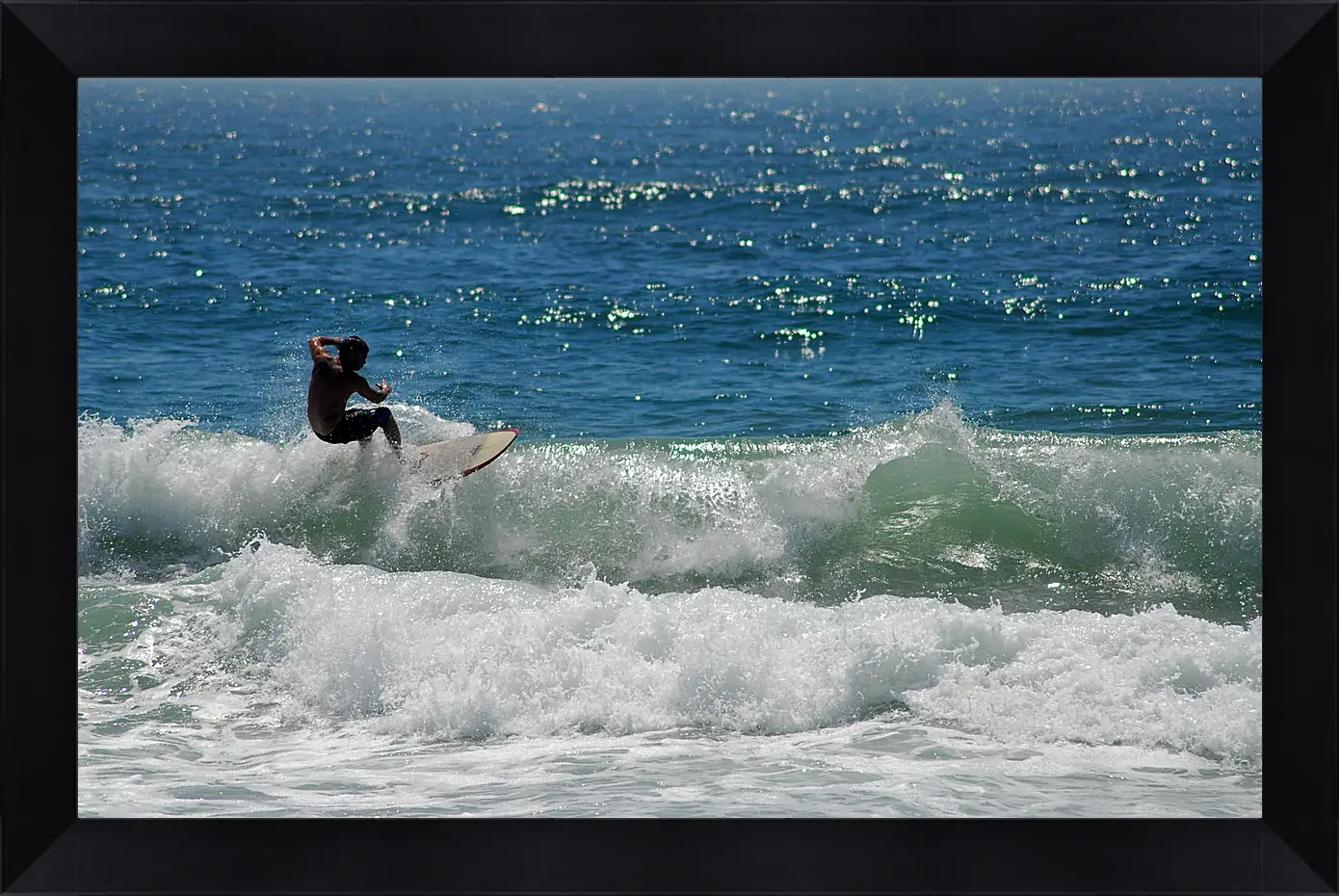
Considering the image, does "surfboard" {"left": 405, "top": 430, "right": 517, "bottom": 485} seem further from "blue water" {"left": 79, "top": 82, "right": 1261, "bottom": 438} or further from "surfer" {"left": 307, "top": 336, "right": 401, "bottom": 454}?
"blue water" {"left": 79, "top": 82, "right": 1261, "bottom": 438}

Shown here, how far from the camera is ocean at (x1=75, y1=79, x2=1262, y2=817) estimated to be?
536 centimetres

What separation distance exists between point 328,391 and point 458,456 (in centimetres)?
95

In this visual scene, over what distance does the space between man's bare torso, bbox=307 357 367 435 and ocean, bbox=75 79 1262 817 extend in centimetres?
53

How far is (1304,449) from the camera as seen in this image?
403 centimetres

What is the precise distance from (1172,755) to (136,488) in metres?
6.47

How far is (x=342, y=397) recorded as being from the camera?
8203 mm

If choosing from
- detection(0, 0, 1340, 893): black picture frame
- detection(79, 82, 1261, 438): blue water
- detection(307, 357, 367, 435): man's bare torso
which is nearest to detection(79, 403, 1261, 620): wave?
detection(307, 357, 367, 435): man's bare torso

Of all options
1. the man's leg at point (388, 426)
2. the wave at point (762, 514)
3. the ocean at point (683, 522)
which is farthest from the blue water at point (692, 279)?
the man's leg at point (388, 426)
